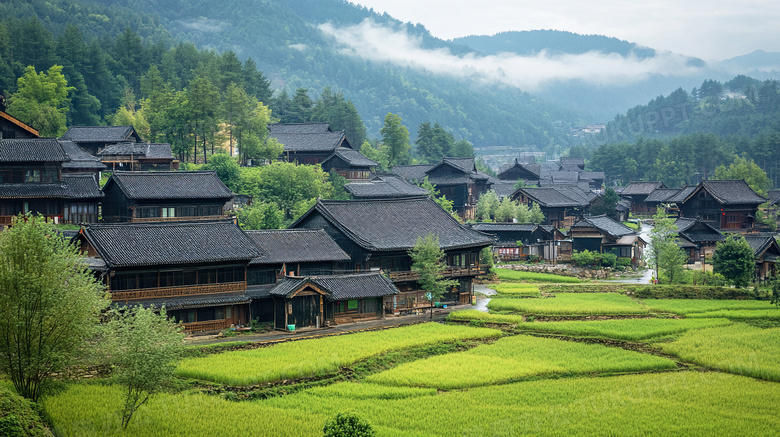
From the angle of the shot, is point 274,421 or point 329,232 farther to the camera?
point 329,232

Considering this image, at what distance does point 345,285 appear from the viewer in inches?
1661

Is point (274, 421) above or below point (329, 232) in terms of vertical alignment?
below

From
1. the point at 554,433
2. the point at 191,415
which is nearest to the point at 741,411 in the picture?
the point at 554,433

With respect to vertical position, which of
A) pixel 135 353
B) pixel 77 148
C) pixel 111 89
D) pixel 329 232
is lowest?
pixel 135 353

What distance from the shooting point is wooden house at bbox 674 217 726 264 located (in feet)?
228

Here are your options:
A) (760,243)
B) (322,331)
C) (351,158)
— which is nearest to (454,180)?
(351,158)

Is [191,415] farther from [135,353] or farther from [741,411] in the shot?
[741,411]

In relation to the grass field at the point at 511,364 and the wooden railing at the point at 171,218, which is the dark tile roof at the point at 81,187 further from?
the grass field at the point at 511,364

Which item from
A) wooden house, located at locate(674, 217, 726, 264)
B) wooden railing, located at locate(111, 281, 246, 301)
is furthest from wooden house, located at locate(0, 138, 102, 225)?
wooden house, located at locate(674, 217, 726, 264)

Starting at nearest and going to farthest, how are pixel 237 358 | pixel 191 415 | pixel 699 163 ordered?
pixel 191 415 → pixel 237 358 → pixel 699 163

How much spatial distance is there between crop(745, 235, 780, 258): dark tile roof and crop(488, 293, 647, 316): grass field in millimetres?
14290

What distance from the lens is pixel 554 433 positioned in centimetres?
2342

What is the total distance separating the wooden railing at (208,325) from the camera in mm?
37625

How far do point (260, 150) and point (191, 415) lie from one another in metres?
51.9
